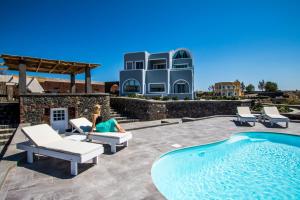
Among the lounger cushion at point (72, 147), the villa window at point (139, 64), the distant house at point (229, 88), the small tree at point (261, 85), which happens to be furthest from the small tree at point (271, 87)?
the lounger cushion at point (72, 147)

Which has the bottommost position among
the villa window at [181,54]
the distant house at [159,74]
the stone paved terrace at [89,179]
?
the stone paved terrace at [89,179]

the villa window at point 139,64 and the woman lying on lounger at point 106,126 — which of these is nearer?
the woman lying on lounger at point 106,126

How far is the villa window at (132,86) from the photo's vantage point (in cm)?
2685

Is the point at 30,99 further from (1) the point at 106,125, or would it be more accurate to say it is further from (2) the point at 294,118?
(2) the point at 294,118

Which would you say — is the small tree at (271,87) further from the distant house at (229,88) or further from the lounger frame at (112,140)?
the lounger frame at (112,140)

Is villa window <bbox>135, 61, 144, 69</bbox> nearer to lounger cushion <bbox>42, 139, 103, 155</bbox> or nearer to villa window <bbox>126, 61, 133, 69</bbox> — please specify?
villa window <bbox>126, 61, 133, 69</bbox>

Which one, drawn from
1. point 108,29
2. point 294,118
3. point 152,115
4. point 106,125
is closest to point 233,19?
point 294,118

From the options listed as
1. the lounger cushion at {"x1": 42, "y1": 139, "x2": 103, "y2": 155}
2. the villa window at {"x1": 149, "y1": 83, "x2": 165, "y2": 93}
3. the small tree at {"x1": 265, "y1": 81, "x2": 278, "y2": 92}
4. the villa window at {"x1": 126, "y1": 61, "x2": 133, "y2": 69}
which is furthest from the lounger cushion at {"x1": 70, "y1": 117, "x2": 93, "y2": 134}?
the small tree at {"x1": 265, "y1": 81, "x2": 278, "y2": 92}

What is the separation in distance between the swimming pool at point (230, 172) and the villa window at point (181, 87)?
17532mm

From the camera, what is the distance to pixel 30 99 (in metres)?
10.2

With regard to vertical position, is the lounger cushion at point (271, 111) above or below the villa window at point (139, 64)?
below

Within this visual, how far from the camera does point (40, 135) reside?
5277 mm

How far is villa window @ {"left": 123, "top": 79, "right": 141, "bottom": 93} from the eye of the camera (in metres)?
26.9

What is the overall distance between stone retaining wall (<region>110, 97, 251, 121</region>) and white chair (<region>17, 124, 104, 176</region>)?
9318 mm
